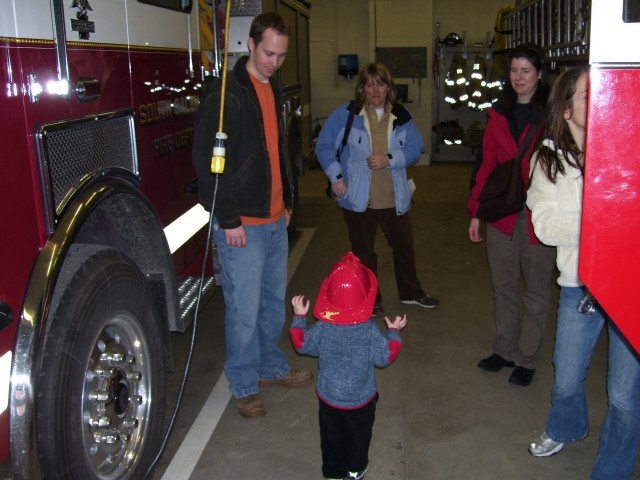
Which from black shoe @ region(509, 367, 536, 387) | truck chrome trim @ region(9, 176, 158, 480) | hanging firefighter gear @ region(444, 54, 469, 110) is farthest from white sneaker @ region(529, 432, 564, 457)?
hanging firefighter gear @ region(444, 54, 469, 110)

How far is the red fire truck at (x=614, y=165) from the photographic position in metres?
1.65

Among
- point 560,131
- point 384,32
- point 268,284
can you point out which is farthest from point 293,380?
point 384,32

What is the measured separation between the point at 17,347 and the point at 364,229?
2.94 m

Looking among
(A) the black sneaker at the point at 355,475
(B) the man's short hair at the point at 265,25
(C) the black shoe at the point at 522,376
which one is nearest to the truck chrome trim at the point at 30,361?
(A) the black sneaker at the point at 355,475

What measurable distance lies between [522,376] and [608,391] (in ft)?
3.95

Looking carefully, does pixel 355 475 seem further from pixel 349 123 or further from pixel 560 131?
pixel 349 123

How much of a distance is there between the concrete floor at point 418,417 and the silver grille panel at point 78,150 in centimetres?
137

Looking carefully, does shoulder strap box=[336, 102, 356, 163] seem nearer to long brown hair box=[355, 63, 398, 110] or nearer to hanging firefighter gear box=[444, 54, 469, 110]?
long brown hair box=[355, 63, 398, 110]

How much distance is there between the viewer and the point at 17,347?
204cm

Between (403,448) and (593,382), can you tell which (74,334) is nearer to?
(403,448)


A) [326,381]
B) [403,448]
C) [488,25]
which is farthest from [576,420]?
[488,25]

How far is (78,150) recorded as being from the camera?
2.43 meters

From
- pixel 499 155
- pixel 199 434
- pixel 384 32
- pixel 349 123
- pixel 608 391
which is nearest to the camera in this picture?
pixel 608 391

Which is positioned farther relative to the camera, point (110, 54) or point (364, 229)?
point (364, 229)
